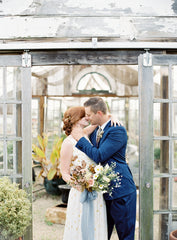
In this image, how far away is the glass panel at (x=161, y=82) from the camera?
3115mm

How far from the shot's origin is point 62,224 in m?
4.73

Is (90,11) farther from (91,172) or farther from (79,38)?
(91,172)

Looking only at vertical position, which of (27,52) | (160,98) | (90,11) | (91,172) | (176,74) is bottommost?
(91,172)

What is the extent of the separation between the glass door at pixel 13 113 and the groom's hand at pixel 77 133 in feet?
1.71

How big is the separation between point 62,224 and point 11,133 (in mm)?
2281

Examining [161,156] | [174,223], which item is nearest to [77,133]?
[161,156]

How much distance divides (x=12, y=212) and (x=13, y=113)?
3.51ft

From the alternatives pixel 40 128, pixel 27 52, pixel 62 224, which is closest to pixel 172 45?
pixel 27 52

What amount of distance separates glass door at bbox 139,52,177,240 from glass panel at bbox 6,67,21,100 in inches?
53.0

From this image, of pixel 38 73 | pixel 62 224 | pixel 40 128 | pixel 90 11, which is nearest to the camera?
pixel 90 11

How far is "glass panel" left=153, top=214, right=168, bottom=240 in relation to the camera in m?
3.10

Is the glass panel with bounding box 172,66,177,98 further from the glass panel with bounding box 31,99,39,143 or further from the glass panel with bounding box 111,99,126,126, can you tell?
the glass panel with bounding box 31,99,39,143

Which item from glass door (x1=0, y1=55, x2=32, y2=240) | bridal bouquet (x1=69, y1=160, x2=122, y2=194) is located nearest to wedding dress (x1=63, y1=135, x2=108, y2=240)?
bridal bouquet (x1=69, y1=160, x2=122, y2=194)

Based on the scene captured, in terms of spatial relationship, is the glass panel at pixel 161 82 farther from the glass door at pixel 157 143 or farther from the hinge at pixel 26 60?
the hinge at pixel 26 60
